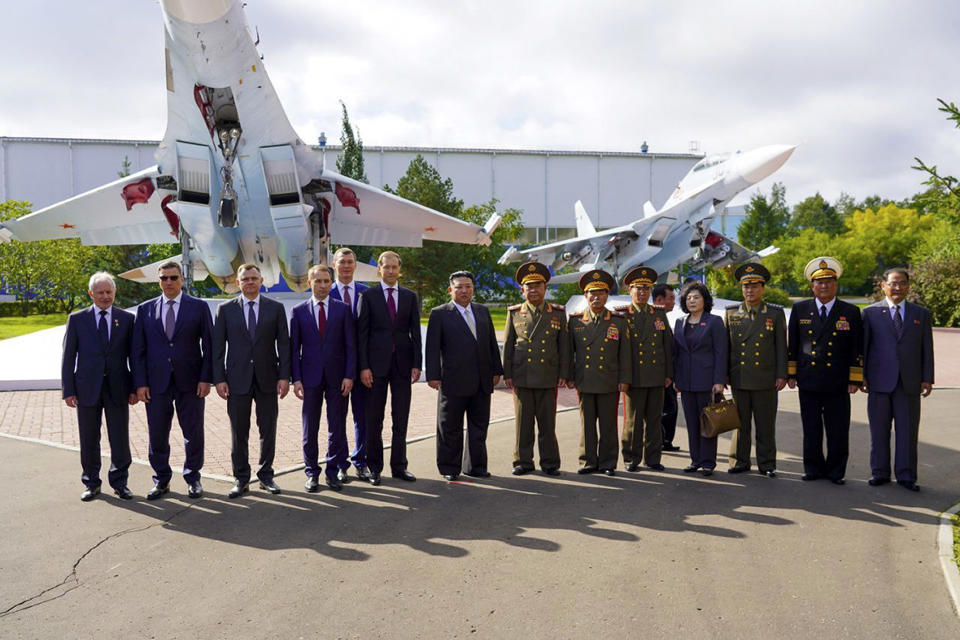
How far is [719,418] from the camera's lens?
5227 mm

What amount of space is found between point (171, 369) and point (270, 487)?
1251mm

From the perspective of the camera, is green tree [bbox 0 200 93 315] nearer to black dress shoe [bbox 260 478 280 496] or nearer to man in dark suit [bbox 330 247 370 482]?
man in dark suit [bbox 330 247 370 482]

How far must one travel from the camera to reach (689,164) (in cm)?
4872

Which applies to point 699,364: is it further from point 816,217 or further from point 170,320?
point 816,217

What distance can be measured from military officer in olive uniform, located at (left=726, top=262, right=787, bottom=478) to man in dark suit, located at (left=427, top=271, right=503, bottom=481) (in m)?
2.25

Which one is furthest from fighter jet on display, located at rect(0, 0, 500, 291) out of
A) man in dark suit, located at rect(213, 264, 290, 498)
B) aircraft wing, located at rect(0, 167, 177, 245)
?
man in dark suit, located at rect(213, 264, 290, 498)

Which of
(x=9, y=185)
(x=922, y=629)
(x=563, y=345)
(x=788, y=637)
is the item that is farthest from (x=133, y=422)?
(x=9, y=185)

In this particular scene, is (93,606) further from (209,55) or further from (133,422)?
(209,55)

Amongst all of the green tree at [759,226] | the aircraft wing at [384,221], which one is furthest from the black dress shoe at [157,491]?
the green tree at [759,226]

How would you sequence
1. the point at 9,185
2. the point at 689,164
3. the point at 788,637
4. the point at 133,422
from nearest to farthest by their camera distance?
the point at 788,637 → the point at 133,422 → the point at 9,185 → the point at 689,164

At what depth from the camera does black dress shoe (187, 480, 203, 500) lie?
486 centimetres

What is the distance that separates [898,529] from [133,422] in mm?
7927

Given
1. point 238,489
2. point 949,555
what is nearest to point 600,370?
point 949,555

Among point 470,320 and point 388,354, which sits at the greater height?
point 470,320
